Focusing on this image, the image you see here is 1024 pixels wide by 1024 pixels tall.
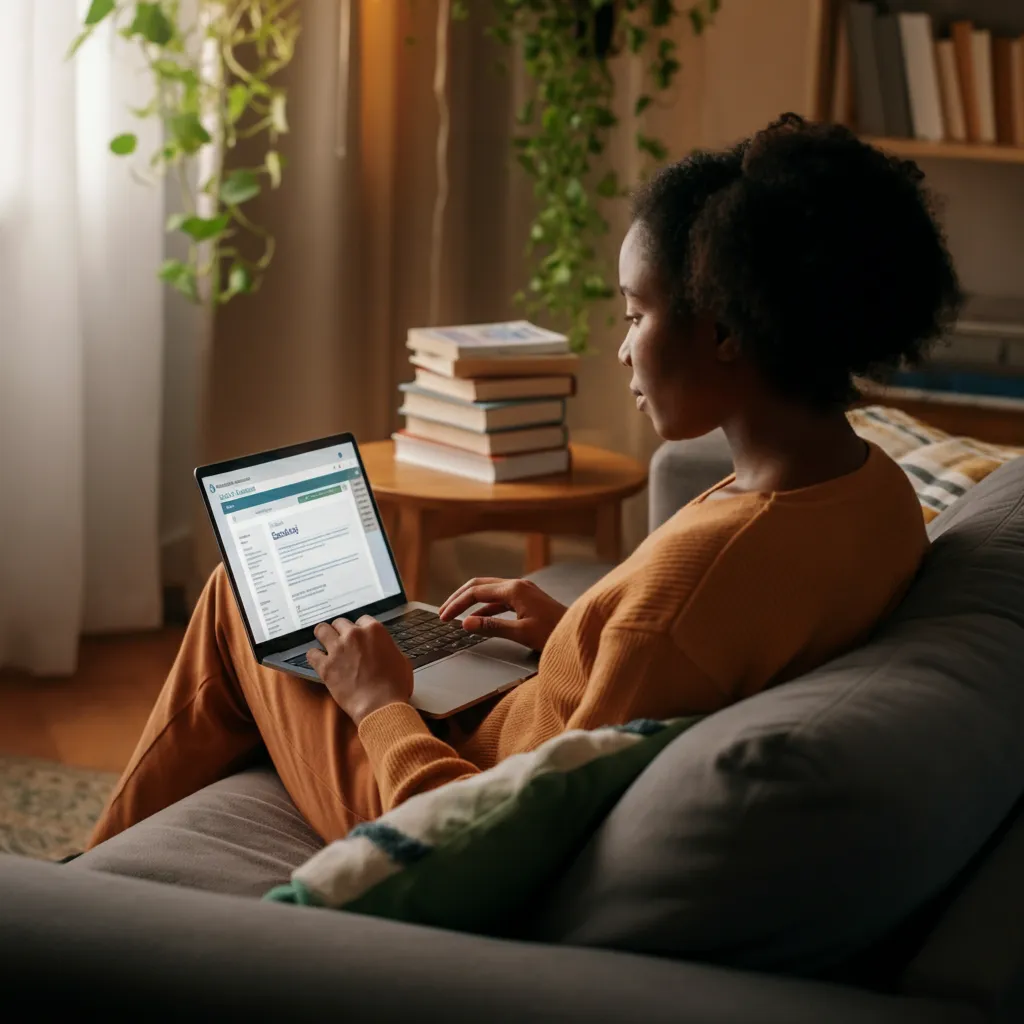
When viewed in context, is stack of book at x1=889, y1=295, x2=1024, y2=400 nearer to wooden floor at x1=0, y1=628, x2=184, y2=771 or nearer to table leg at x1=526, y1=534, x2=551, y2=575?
table leg at x1=526, y1=534, x2=551, y2=575

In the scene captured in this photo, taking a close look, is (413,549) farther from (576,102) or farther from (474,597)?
(576,102)

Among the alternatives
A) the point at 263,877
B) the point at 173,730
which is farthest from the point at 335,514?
the point at 263,877

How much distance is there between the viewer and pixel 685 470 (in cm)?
219

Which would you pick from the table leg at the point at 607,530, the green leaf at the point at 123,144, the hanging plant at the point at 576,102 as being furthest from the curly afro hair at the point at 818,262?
the hanging plant at the point at 576,102

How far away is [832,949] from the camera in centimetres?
87

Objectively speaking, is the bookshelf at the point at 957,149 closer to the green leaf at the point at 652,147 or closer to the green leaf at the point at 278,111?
the green leaf at the point at 652,147

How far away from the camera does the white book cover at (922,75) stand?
2.82m

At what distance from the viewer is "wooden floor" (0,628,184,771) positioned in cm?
254

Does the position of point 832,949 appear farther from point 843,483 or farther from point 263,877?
A: point 263,877

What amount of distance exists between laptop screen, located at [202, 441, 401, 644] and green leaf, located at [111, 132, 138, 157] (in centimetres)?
116

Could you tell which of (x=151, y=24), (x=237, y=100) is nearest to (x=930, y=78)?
(x=237, y=100)

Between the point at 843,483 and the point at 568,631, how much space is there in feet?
0.80

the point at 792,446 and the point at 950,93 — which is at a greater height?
the point at 950,93

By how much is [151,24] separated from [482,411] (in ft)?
2.85
